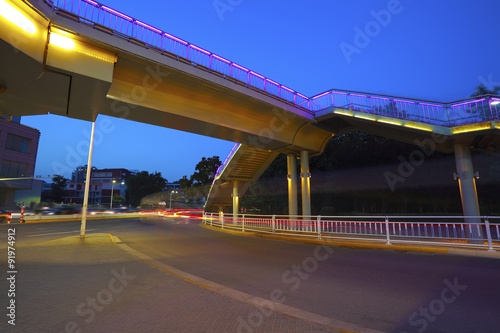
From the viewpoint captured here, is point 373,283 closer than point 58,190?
Yes

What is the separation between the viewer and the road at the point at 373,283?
390 cm

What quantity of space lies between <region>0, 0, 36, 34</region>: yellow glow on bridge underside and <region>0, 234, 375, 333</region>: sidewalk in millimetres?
6105

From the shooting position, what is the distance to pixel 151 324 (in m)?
3.55

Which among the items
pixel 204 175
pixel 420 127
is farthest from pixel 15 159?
pixel 420 127

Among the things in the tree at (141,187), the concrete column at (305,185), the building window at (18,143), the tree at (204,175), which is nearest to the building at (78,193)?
the tree at (141,187)

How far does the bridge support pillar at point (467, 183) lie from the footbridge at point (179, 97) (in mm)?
52

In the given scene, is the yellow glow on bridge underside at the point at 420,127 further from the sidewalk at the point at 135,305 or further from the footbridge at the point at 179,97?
the sidewalk at the point at 135,305

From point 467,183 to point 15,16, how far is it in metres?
18.8

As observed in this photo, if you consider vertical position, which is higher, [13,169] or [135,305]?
[13,169]

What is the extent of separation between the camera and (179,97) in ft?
40.2

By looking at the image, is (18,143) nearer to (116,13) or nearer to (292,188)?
(116,13)

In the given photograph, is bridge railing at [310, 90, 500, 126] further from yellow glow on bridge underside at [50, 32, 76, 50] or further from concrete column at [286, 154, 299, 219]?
yellow glow on bridge underside at [50, 32, 76, 50]

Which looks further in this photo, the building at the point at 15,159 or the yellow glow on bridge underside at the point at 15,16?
the building at the point at 15,159

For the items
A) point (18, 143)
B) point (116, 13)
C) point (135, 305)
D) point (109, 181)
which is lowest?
point (135, 305)
